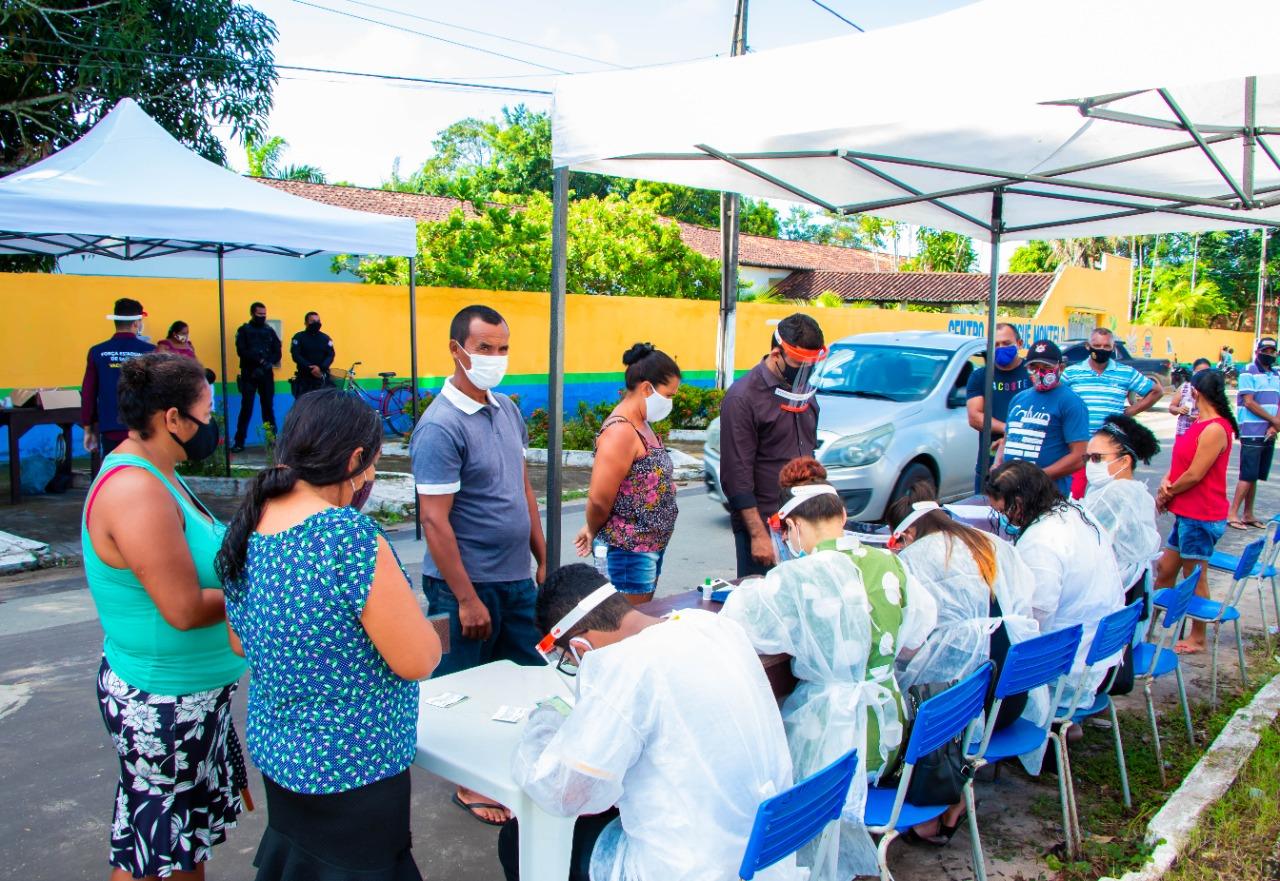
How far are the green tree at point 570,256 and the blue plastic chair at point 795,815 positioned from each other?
46.6ft

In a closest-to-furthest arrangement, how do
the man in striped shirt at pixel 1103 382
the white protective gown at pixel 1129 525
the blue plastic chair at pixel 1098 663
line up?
1. the blue plastic chair at pixel 1098 663
2. the white protective gown at pixel 1129 525
3. the man in striped shirt at pixel 1103 382

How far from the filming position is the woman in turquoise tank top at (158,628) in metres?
2.34

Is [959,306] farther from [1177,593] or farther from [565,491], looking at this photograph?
[1177,593]

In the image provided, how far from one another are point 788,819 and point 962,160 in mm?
3977

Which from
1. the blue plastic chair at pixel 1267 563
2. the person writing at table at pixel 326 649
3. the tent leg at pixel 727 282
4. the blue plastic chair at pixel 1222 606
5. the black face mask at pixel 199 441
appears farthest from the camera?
the tent leg at pixel 727 282

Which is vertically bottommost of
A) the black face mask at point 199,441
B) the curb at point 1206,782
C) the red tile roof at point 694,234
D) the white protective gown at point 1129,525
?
the curb at point 1206,782

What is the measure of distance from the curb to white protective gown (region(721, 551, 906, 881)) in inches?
37.0

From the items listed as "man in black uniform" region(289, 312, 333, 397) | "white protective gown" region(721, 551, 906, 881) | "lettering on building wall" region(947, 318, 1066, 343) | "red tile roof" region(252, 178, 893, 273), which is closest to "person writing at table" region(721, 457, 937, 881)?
"white protective gown" region(721, 551, 906, 881)

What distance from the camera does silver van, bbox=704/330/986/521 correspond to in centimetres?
771

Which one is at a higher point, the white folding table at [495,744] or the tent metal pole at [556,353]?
the tent metal pole at [556,353]

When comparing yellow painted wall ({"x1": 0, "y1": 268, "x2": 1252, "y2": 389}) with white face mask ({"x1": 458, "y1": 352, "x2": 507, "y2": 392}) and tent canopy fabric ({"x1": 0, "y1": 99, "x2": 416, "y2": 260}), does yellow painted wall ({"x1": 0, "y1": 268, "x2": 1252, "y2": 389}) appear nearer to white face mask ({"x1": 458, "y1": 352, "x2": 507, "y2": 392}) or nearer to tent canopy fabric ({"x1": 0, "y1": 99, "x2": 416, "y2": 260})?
tent canopy fabric ({"x1": 0, "y1": 99, "x2": 416, "y2": 260})

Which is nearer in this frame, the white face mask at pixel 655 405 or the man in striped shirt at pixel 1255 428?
the white face mask at pixel 655 405

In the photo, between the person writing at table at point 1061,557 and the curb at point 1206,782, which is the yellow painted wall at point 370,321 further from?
the curb at point 1206,782

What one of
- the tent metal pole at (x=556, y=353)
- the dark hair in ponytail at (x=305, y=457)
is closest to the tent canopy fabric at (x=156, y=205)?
the tent metal pole at (x=556, y=353)
